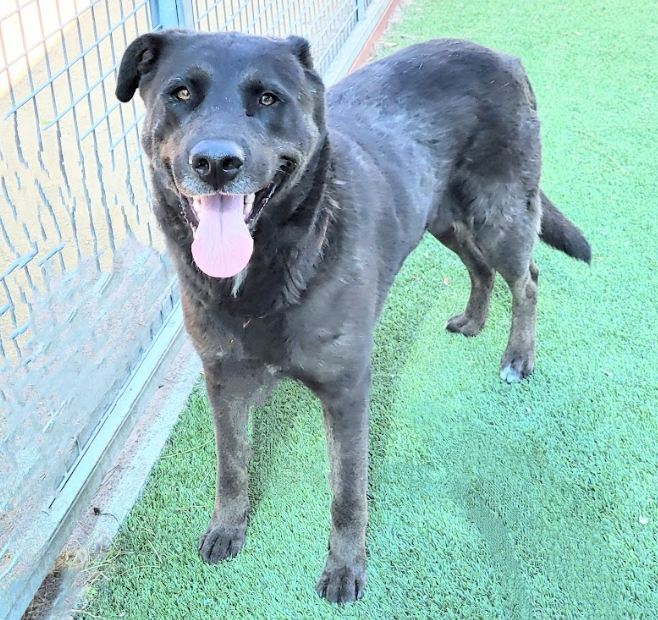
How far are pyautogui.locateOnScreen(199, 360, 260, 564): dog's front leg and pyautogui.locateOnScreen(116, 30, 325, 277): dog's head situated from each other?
1.89ft

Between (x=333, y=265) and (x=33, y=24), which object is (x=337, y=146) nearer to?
(x=333, y=265)

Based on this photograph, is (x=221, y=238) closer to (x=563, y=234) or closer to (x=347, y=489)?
(x=347, y=489)

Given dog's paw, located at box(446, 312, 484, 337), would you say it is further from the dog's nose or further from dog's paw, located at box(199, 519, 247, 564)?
the dog's nose

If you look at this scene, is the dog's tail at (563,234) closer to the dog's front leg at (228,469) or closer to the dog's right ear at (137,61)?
the dog's front leg at (228,469)

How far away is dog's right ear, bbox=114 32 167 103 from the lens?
1826mm

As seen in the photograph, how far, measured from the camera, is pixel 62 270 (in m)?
2.39

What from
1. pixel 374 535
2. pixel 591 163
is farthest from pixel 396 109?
pixel 591 163

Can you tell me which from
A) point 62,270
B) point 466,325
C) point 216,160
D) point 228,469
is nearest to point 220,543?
point 228,469

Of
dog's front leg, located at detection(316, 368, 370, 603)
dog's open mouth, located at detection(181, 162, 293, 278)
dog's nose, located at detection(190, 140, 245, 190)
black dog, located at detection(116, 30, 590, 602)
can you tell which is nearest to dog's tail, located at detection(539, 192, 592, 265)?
black dog, located at detection(116, 30, 590, 602)

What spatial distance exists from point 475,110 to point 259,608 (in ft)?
6.05

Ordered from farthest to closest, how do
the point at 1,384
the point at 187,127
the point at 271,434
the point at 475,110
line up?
the point at 271,434 → the point at 475,110 → the point at 1,384 → the point at 187,127

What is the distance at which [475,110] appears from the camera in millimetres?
2508

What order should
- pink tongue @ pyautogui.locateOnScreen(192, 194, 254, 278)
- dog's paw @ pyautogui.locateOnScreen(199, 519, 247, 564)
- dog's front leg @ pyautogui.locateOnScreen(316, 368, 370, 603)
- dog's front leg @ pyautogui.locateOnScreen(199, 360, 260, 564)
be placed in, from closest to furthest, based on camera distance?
pink tongue @ pyautogui.locateOnScreen(192, 194, 254, 278)
dog's front leg @ pyautogui.locateOnScreen(316, 368, 370, 603)
dog's front leg @ pyautogui.locateOnScreen(199, 360, 260, 564)
dog's paw @ pyautogui.locateOnScreen(199, 519, 247, 564)

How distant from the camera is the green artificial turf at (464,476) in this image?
2180 mm
